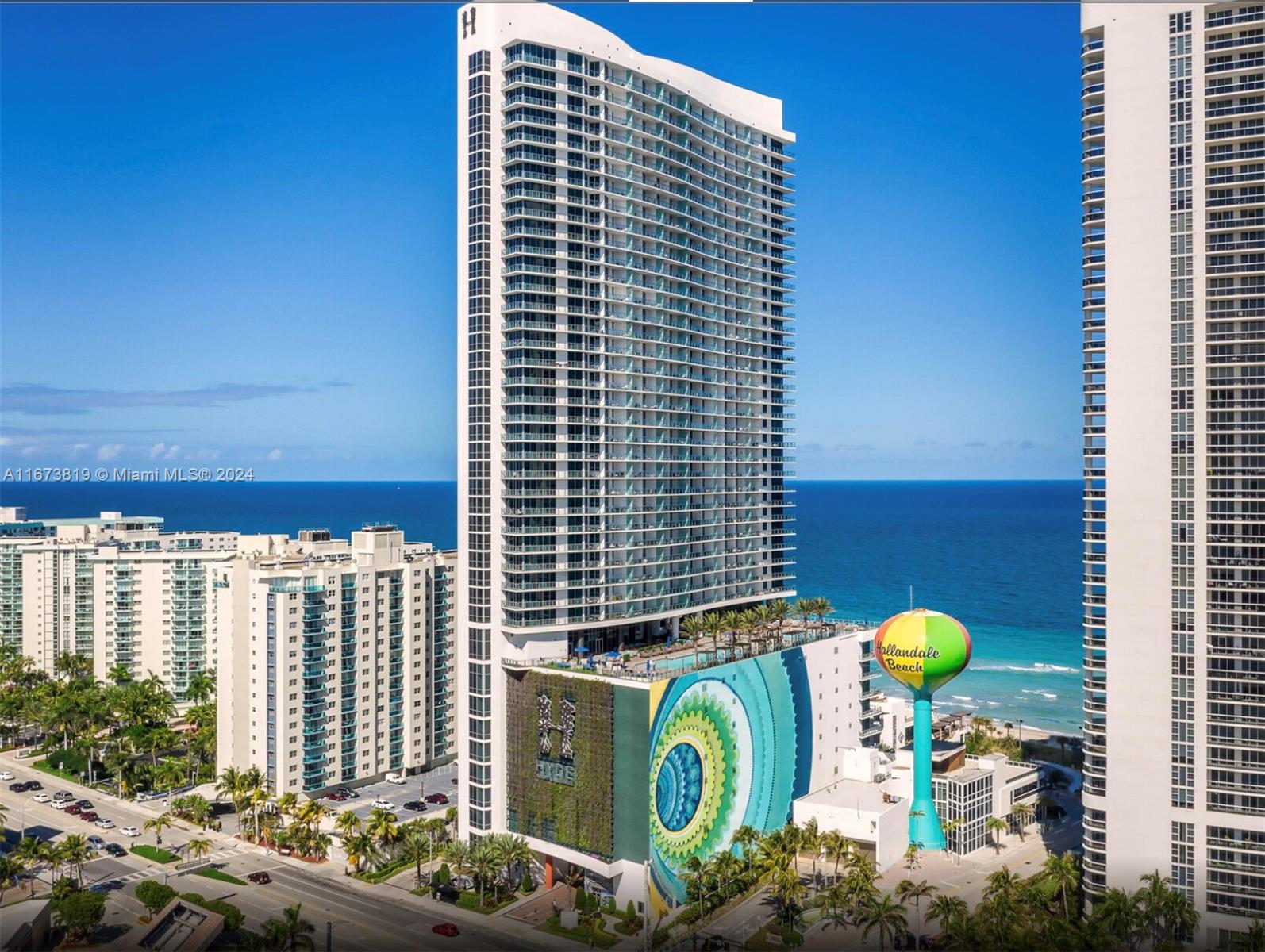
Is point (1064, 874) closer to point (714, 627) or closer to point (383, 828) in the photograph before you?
point (714, 627)

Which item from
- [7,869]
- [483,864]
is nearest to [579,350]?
[483,864]

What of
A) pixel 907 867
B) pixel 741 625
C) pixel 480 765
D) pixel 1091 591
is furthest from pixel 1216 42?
pixel 480 765

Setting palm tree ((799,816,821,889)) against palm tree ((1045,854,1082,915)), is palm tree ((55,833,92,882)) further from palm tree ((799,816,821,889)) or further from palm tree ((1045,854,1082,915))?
palm tree ((1045,854,1082,915))

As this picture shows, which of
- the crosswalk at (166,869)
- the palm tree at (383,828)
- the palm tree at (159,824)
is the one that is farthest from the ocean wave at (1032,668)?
the palm tree at (159,824)

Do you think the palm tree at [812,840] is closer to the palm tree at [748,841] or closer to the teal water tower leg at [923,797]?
the palm tree at [748,841]

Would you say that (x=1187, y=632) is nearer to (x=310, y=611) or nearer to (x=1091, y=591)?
(x=1091, y=591)

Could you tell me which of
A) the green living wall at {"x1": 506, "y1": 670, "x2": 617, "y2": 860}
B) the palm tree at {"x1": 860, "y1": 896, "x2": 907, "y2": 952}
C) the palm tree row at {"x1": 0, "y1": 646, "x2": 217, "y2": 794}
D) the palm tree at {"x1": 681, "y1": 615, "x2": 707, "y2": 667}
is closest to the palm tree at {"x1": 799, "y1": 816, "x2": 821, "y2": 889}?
the palm tree at {"x1": 860, "y1": 896, "x2": 907, "y2": 952}

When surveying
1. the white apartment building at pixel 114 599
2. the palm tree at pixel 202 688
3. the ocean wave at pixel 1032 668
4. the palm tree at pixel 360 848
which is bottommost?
the ocean wave at pixel 1032 668
